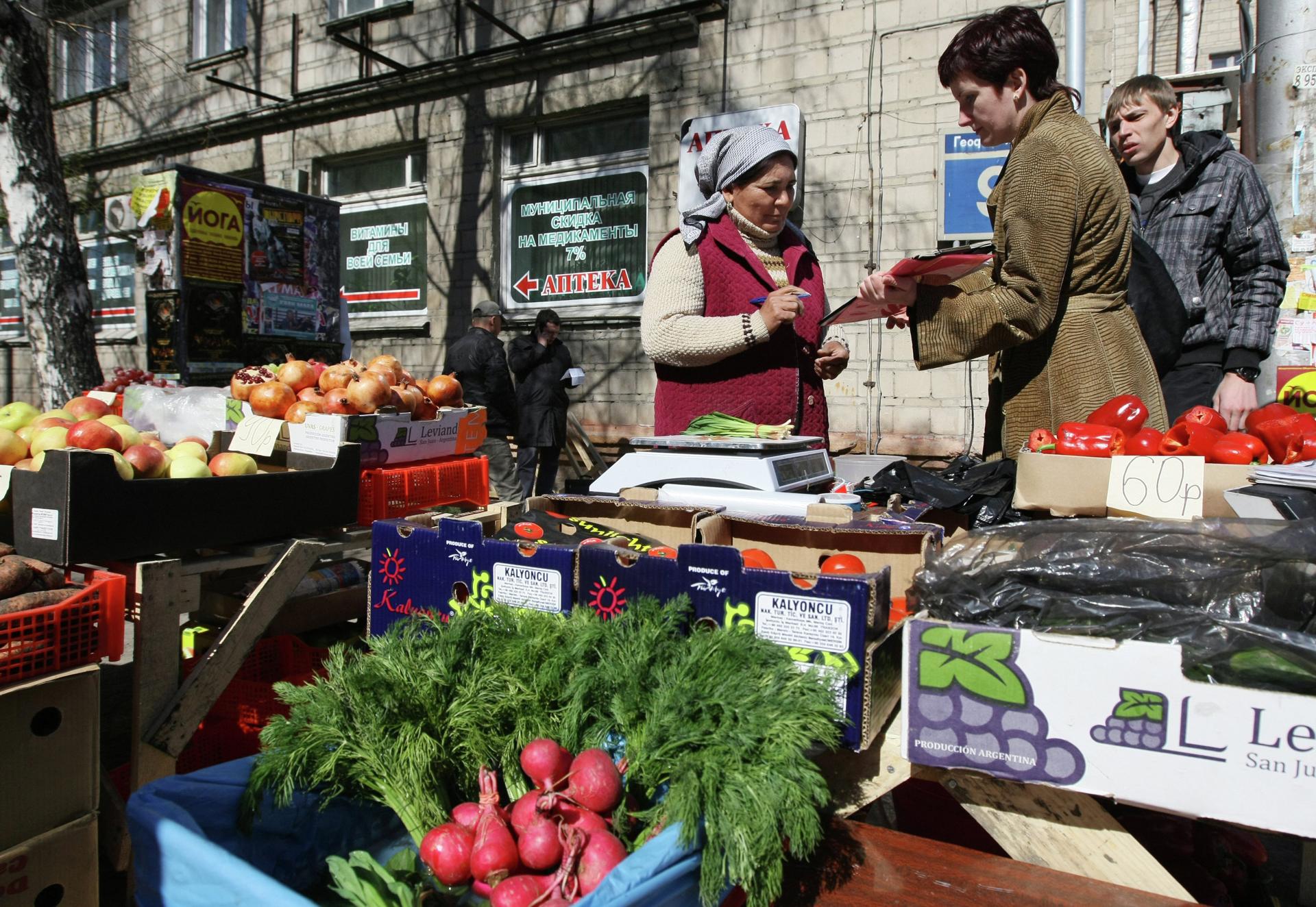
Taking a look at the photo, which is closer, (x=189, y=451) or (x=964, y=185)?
(x=189, y=451)

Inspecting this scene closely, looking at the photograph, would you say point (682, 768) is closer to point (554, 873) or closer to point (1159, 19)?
point (554, 873)

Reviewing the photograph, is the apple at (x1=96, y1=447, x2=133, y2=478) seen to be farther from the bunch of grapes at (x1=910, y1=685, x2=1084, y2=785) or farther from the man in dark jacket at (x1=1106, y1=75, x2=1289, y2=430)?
the man in dark jacket at (x1=1106, y1=75, x2=1289, y2=430)

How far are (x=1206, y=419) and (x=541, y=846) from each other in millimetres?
1790

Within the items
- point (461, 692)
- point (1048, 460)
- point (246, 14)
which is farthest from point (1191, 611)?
point (246, 14)

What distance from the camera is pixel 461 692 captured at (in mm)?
1452

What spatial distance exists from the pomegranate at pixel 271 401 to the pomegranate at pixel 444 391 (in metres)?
0.58

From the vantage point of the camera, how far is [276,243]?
617 centimetres

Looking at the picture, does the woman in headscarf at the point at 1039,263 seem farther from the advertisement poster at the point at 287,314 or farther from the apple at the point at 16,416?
the advertisement poster at the point at 287,314

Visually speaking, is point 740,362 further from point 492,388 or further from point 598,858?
point 492,388

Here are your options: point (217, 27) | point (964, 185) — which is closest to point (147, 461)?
point (964, 185)

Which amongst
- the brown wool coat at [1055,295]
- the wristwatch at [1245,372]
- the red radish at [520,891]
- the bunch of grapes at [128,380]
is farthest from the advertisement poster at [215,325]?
the wristwatch at [1245,372]

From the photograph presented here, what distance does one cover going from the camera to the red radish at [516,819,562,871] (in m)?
1.23

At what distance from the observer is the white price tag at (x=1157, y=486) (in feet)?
5.65

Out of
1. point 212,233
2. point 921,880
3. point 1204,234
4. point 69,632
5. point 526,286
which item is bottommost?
point 921,880
